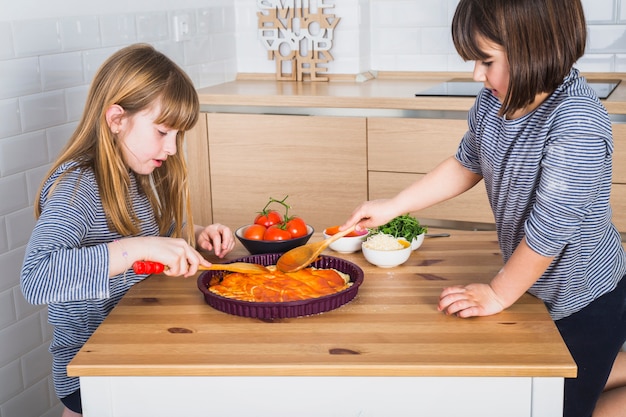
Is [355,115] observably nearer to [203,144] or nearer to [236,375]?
[203,144]

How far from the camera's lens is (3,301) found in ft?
7.77

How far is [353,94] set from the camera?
126 inches

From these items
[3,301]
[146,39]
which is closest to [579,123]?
[3,301]

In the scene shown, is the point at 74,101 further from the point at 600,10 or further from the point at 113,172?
the point at 600,10

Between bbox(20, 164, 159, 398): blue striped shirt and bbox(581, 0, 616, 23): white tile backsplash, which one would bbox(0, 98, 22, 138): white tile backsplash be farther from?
bbox(581, 0, 616, 23): white tile backsplash

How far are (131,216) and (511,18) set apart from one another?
3.15 ft

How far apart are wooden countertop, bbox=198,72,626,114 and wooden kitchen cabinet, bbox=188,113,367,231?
2.5 inches

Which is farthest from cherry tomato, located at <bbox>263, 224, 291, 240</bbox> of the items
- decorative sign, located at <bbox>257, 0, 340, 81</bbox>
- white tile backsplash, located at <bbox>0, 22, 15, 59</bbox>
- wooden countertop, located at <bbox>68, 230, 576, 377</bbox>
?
decorative sign, located at <bbox>257, 0, 340, 81</bbox>

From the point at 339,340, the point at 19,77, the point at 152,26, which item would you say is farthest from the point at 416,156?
the point at 339,340

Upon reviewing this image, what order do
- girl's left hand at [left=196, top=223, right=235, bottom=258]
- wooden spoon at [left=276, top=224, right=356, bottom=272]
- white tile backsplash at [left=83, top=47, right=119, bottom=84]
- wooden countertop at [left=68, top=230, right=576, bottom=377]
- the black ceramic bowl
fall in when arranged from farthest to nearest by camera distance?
white tile backsplash at [left=83, top=47, right=119, bottom=84]
girl's left hand at [left=196, top=223, right=235, bottom=258]
the black ceramic bowl
wooden spoon at [left=276, top=224, right=356, bottom=272]
wooden countertop at [left=68, top=230, right=576, bottom=377]

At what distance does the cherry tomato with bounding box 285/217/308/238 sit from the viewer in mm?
1833

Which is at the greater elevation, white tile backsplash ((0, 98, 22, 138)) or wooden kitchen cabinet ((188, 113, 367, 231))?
white tile backsplash ((0, 98, 22, 138))

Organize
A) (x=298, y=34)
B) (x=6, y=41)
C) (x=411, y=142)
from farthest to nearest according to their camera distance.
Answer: (x=298, y=34), (x=411, y=142), (x=6, y=41)

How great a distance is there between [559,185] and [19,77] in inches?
64.4
